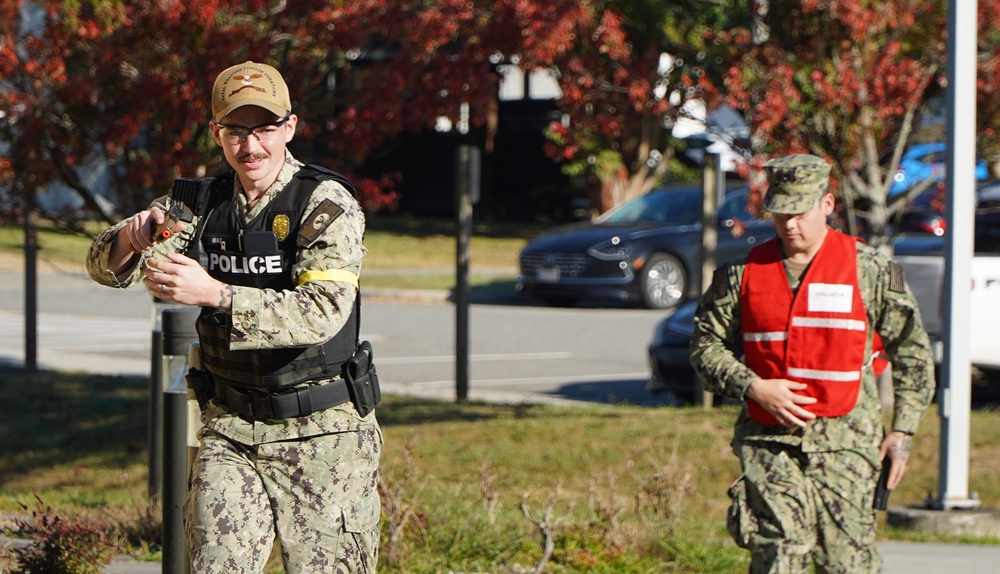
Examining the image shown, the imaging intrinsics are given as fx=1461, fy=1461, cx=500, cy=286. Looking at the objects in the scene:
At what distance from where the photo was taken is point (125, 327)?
53.3 feet

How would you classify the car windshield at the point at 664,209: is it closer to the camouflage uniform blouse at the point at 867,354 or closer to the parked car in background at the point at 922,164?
the parked car in background at the point at 922,164

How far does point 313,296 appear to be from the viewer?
11.6 feet

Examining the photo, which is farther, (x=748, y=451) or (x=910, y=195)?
(x=910, y=195)

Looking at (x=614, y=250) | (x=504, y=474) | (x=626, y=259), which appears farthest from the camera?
(x=614, y=250)

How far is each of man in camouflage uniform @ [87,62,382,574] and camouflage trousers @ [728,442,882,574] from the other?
4.53 ft

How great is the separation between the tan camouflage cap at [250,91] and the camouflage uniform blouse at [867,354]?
171 centimetres

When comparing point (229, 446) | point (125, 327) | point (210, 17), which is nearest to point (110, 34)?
point (210, 17)

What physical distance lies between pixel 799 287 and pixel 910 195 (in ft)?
16.3

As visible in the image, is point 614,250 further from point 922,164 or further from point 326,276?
point 326,276

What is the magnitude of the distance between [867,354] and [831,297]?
265 mm

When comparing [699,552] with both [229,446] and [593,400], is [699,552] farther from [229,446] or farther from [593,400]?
[593,400]

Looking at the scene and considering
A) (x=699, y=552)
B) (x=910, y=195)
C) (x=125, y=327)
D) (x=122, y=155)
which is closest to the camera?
(x=699, y=552)

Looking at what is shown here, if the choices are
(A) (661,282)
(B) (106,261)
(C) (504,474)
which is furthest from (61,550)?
(A) (661,282)

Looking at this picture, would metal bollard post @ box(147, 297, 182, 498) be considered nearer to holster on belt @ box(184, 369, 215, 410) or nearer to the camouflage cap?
holster on belt @ box(184, 369, 215, 410)
